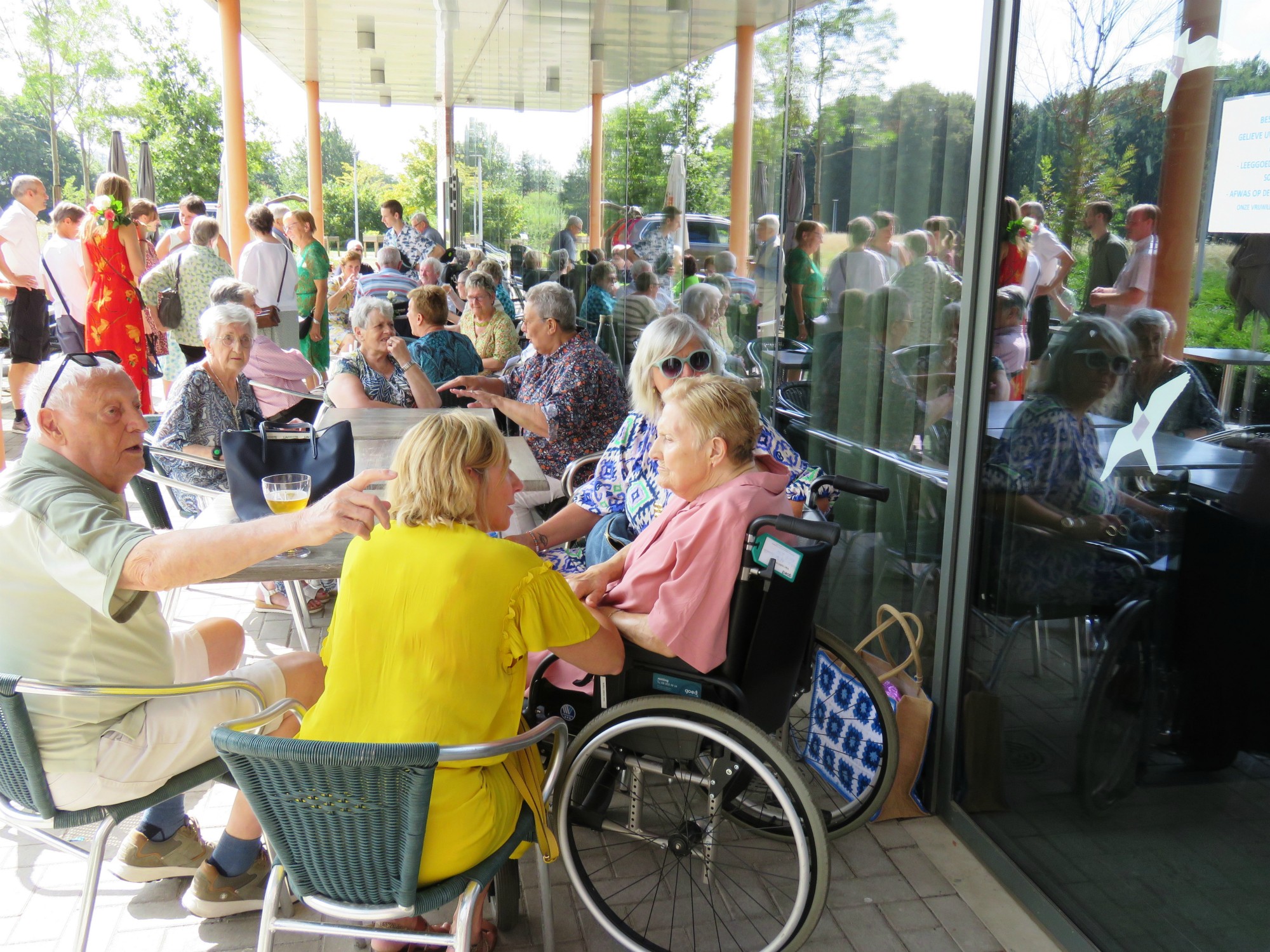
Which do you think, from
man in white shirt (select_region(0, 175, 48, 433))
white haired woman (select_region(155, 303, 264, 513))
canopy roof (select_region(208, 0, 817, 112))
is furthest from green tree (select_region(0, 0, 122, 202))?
white haired woman (select_region(155, 303, 264, 513))

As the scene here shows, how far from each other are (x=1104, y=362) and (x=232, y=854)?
232 centimetres

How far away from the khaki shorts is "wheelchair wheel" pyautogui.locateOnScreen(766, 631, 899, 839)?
55.7 inches

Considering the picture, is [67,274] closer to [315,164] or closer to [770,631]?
[770,631]

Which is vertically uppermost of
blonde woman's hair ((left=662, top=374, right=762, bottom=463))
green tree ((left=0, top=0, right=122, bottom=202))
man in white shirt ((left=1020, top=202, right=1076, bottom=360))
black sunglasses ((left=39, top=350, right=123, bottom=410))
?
green tree ((left=0, top=0, right=122, bottom=202))

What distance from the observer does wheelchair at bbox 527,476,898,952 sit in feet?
6.89

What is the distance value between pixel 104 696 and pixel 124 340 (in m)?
5.41

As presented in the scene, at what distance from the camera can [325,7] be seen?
45.1 ft

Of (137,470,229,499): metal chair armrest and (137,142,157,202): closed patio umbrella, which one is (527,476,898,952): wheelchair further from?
(137,142,157,202): closed patio umbrella

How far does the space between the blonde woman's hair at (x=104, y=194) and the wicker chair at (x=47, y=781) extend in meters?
5.54

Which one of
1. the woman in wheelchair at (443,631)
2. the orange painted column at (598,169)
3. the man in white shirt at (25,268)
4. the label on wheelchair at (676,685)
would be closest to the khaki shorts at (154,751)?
the woman in wheelchair at (443,631)

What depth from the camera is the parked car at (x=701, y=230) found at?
4699mm

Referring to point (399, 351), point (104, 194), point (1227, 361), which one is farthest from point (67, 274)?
point (1227, 361)

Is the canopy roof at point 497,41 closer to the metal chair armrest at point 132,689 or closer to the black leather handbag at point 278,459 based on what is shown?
the black leather handbag at point 278,459

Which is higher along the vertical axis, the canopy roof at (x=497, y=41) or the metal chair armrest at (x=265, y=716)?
the canopy roof at (x=497, y=41)
